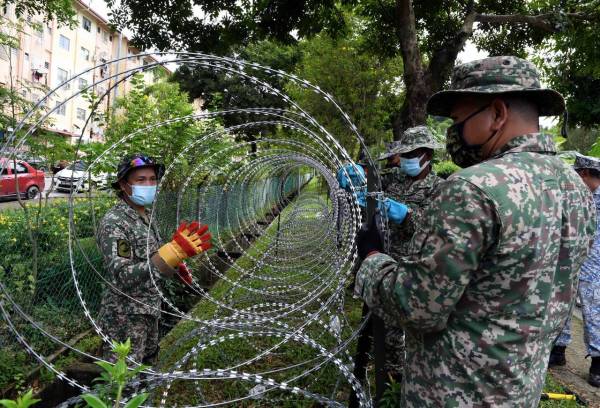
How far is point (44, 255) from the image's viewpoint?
5.07 metres

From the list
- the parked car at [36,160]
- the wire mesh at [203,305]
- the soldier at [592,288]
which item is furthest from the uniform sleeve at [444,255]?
the parked car at [36,160]

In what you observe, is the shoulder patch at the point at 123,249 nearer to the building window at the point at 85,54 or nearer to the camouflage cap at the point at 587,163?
the camouflage cap at the point at 587,163

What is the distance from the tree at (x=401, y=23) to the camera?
6.56 m

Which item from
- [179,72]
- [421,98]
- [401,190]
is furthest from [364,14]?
[179,72]

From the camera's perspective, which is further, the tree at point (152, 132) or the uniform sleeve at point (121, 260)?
the tree at point (152, 132)

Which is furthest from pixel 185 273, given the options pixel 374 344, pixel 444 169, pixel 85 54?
pixel 85 54

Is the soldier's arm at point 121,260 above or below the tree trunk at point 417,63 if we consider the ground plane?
below

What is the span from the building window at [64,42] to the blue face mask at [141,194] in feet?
125

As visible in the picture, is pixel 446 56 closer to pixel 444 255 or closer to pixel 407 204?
pixel 407 204

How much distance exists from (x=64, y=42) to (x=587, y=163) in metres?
39.9

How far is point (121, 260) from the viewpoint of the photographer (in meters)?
2.96

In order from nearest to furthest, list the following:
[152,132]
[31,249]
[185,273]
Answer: [185,273] < [31,249] < [152,132]

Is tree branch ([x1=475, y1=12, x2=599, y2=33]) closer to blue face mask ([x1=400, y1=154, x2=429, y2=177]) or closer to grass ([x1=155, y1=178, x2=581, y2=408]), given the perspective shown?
blue face mask ([x1=400, y1=154, x2=429, y2=177])

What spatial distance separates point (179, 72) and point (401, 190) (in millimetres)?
22990
